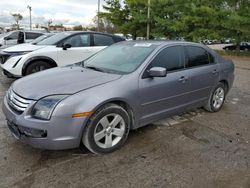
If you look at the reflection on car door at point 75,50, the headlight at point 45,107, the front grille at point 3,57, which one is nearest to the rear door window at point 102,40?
the reflection on car door at point 75,50

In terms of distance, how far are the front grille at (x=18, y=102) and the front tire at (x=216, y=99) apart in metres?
3.43

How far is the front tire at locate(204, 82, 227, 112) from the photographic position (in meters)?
4.89

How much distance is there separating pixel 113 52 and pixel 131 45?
330 millimetres

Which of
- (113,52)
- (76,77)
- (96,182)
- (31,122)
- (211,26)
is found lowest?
(96,182)

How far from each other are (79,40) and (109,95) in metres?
4.61

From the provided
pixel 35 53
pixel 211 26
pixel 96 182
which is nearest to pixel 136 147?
pixel 96 182

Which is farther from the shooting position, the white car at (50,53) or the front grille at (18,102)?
the white car at (50,53)

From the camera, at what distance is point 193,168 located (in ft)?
9.74

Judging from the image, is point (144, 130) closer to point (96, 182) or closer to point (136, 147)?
point (136, 147)

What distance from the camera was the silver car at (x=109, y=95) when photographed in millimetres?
2795

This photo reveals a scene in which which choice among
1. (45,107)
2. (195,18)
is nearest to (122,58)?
(45,107)

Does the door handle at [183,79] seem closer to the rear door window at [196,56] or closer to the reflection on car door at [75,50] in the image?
the rear door window at [196,56]

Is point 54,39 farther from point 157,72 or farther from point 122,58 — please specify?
point 157,72

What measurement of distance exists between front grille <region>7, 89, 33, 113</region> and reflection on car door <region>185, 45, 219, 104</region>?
104 inches
